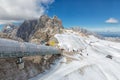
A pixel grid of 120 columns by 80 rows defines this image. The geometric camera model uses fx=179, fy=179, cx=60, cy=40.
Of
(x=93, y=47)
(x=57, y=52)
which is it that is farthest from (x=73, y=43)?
(x=57, y=52)

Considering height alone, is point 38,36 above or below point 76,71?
above

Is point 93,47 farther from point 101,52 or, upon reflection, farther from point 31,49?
point 31,49

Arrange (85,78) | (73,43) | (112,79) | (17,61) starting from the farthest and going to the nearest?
(73,43) < (112,79) < (85,78) < (17,61)

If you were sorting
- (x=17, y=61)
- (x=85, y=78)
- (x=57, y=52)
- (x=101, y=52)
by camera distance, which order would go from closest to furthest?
(x=17, y=61)
(x=85, y=78)
(x=57, y=52)
(x=101, y=52)

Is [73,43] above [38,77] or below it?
above

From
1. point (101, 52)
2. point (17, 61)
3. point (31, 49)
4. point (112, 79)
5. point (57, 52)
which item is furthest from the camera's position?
point (101, 52)

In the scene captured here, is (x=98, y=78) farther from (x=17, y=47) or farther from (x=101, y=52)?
(x=101, y=52)

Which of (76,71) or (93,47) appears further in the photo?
(93,47)

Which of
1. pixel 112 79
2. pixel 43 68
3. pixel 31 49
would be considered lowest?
pixel 112 79

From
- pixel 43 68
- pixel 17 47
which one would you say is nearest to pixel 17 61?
pixel 17 47
